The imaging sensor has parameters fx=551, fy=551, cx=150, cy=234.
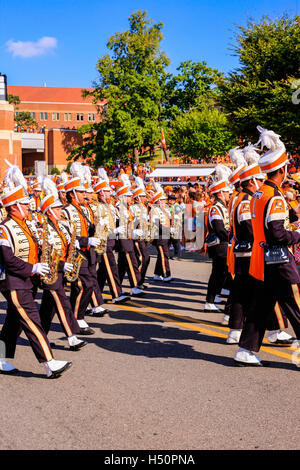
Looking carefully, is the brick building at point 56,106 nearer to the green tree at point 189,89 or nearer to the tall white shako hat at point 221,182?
the green tree at point 189,89

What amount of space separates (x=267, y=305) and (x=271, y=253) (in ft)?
1.73

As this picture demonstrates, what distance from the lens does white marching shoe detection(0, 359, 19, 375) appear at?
5793 millimetres

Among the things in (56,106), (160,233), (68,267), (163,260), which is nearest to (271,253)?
(68,267)

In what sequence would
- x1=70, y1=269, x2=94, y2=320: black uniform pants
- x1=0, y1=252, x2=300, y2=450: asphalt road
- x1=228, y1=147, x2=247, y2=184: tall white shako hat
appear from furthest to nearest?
x1=70, y1=269, x2=94, y2=320: black uniform pants → x1=228, y1=147, x2=247, y2=184: tall white shako hat → x1=0, y1=252, x2=300, y2=450: asphalt road

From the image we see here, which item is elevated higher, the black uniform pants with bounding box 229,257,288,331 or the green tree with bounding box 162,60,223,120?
the green tree with bounding box 162,60,223,120

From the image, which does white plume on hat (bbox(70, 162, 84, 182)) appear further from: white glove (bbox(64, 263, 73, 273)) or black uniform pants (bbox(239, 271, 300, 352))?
black uniform pants (bbox(239, 271, 300, 352))

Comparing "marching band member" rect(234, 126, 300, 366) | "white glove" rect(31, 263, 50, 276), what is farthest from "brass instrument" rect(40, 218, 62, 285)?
"marching band member" rect(234, 126, 300, 366)

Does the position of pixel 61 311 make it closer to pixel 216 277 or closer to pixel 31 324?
pixel 31 324

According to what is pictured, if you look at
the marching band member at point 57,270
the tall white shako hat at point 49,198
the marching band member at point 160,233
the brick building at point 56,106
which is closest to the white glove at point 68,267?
the marching band member at point 57,270

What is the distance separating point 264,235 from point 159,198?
21.4 ft

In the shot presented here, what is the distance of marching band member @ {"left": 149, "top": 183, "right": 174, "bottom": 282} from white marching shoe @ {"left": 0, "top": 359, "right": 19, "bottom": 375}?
592 centimetres

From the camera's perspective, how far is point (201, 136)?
41.3 m

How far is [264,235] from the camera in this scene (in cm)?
543
